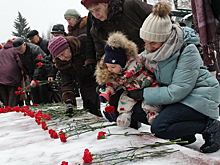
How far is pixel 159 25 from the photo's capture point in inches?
70.2

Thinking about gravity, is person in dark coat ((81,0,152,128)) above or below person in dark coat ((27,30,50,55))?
below

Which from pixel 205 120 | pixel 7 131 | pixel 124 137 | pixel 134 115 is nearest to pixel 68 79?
pixel 7 131

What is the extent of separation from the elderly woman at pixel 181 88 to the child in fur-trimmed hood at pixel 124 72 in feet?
0.54

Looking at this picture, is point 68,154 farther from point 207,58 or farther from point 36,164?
point 207,58

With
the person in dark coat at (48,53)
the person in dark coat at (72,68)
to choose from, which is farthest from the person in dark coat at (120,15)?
the person in dark coat at (48,53)

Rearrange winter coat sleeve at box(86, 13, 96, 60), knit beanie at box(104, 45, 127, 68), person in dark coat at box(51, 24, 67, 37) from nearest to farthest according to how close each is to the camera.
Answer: knit beanie at box(104, 45, 127, 68), winter coat sleeve at box(86, 13, 96, 60), person in dark coat at box(51, 24, 67, 37)

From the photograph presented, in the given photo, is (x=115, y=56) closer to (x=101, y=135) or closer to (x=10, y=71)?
(x=101, y=135)

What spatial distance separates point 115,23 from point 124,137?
1275 mm

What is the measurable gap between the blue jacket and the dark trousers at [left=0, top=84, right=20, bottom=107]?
14.3 ft

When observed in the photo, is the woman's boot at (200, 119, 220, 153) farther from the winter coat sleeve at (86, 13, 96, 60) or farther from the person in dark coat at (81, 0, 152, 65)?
the winter coat sleeve at (86, 13, 96, 60)

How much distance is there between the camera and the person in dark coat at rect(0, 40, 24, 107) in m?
5.33

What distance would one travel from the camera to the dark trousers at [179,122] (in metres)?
1.77

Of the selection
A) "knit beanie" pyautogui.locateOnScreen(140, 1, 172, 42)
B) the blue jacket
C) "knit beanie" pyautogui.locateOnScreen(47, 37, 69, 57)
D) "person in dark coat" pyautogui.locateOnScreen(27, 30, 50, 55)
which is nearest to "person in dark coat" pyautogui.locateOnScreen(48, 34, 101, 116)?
"knit beanie" pyautogui.locateOnScreen(47, 37, 69, 57)

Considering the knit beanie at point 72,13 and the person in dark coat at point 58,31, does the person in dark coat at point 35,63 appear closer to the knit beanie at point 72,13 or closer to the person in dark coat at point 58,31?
the person in dark coat at point 58,31
